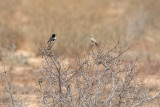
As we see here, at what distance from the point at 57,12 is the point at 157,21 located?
4.74 meters

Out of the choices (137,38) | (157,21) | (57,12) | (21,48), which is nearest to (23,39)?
(21,48)

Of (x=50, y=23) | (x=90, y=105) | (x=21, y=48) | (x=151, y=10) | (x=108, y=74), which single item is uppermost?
(x=151, y=10)

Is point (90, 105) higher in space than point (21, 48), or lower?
lower

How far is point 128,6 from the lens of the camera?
2147 cm

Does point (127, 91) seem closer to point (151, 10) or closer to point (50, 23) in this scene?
point (50, 23)

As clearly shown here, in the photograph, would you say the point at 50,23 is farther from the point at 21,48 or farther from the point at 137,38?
the point at 137,38

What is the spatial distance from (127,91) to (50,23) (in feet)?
39.0

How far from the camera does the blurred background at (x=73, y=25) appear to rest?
15.4 metres

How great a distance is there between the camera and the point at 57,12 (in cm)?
1848

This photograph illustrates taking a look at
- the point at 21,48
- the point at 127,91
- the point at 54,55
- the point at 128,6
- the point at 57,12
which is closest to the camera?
the point at 54,55

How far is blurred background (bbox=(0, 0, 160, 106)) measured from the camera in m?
15.4

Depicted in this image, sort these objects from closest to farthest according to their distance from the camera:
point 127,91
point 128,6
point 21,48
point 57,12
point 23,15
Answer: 1. point 127,91
2. point 21,48
3. point 57,12
4. point 23,15
5. point 128,6

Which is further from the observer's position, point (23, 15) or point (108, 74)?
point (23, 15)

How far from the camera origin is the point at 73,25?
56.6ft
